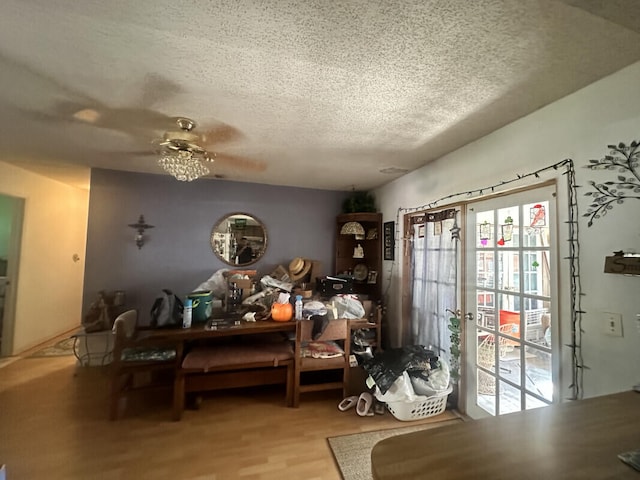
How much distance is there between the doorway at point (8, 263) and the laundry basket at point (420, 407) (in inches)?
174

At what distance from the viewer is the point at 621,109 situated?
1.29 m

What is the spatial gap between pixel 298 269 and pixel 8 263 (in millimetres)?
3466

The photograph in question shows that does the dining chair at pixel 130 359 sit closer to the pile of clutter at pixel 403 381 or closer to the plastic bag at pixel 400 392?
the pile of clutter at pixel 403 381

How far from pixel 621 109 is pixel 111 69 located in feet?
8.33

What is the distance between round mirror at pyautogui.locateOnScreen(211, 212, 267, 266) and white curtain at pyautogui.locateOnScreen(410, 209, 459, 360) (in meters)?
2.00

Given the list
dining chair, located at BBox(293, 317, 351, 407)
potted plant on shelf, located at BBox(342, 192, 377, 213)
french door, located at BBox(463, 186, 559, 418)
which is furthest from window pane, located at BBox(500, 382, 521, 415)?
potted plant on shelf, located at BBox(342, 192, 377, 213)

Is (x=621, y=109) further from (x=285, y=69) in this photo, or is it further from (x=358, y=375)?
(x=358, y=375)

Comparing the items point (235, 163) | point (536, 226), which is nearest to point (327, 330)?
point (536, 226)

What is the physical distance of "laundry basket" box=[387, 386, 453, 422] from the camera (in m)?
2.17

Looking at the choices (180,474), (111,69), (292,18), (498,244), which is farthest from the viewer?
(498,244)

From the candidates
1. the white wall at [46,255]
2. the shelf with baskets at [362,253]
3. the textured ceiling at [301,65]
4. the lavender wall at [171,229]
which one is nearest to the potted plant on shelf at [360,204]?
the shelf with baskets at [362,253]

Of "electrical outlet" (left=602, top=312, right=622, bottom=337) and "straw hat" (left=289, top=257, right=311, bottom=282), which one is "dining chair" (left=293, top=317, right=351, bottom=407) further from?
"electrical outlet" (left=602, top=312, right=622, bottom=337)

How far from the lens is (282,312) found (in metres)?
2.42

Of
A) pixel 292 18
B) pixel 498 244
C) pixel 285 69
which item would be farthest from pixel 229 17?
pixel 498 244
